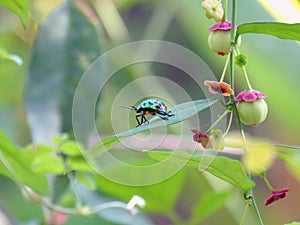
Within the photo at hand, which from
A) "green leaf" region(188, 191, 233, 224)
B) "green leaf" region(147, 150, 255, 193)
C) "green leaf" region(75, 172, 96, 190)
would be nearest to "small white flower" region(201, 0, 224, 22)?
"green leaf" region(147, 150, 255, 193)

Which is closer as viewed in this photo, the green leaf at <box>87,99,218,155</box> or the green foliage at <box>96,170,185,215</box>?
the green leaf at <box>87,99,218,155</box>

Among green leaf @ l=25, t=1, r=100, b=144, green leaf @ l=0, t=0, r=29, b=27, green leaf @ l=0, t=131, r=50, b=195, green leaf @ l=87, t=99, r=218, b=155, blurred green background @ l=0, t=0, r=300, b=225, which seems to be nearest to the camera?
green leaf @ l=87, t=99, r=218, b=155

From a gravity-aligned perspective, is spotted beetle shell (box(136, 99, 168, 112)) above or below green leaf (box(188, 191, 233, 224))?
below

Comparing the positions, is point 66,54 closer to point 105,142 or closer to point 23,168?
point 23,168

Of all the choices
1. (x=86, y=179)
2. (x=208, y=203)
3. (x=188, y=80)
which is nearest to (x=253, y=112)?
(x=86, y=179)

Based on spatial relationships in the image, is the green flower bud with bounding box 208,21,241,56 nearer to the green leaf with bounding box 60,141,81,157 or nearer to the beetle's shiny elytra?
the beetle's shiny elytra

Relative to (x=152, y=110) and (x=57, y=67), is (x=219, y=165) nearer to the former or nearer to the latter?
(x=152, y=110)

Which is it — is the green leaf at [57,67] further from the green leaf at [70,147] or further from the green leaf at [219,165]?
the green leaf at [219,165]
